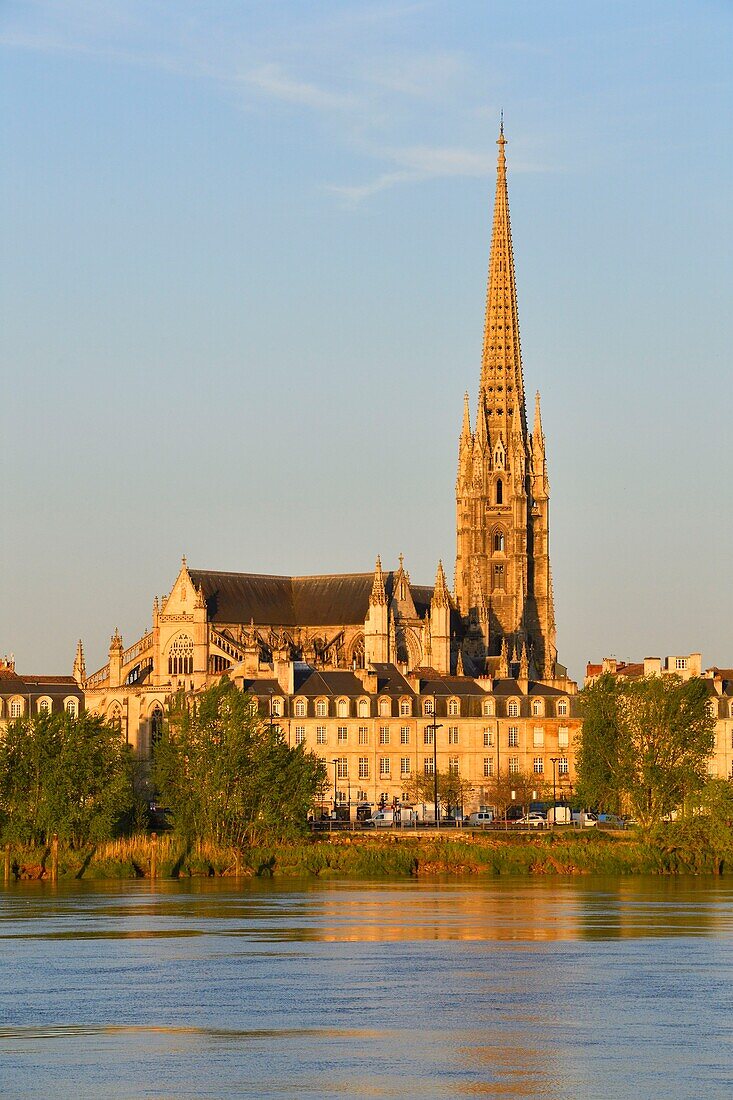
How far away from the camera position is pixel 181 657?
186375mm

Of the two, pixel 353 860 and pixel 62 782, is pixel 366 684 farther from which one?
pixel 62 782

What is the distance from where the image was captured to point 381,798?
158500 millimetres

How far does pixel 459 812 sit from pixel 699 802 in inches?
1435

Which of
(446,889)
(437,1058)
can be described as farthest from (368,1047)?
(446,889)

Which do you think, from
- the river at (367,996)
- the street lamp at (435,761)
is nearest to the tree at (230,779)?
the street lamp at (435,761)

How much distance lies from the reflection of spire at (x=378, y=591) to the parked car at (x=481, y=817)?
42382 mm

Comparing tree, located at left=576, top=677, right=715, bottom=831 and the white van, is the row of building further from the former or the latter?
tree, located at left=576, top=677, right=715, bottom=831

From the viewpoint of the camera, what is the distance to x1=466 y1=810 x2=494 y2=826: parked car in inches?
5276

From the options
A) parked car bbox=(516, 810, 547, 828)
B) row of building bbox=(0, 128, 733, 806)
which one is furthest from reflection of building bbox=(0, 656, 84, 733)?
parked car bbox=(516, 810, 547, 828)

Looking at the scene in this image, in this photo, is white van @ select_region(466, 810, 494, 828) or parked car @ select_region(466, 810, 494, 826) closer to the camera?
white van @ select_region(466, 810, 494, 828)

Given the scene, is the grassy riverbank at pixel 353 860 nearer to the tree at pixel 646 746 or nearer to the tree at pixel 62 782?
the tree at pixel 62 782

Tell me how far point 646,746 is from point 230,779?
2378 cm

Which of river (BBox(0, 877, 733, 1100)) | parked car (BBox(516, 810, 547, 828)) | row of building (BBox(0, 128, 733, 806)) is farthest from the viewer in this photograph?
row of building (BBox(0, 128, 733, 806))

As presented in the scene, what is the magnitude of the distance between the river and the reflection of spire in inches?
3668
